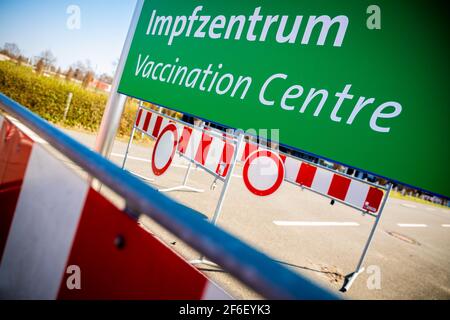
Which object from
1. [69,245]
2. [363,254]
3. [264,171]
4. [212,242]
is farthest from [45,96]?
[212,242]

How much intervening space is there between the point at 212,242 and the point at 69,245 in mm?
764

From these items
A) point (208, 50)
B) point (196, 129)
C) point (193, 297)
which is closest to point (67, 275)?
point (193, 297)

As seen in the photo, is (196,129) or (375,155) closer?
(375,155)

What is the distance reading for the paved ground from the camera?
4047 millimetres

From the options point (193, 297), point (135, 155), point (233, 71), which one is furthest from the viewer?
point (135, 155)

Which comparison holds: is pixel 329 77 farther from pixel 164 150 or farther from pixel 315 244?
pixel 315 244

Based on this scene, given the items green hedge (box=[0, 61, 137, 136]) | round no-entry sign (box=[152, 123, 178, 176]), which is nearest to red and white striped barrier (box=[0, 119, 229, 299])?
round no-entry sign (box=[152, 123, 178, 176])

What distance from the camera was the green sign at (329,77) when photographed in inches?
35.0

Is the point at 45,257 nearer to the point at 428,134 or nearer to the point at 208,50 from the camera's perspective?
the point at 208,50

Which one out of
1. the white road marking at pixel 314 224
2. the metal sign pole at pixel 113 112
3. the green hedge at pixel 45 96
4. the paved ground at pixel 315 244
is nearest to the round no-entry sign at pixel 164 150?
the paved ground at pixel 315 244

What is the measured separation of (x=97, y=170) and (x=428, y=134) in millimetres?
1073

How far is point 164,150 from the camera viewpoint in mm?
3857

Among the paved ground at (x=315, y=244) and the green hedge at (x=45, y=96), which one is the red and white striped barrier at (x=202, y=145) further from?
the green hedge at (x=45, y=96)

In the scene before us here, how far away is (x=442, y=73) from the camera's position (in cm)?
86
